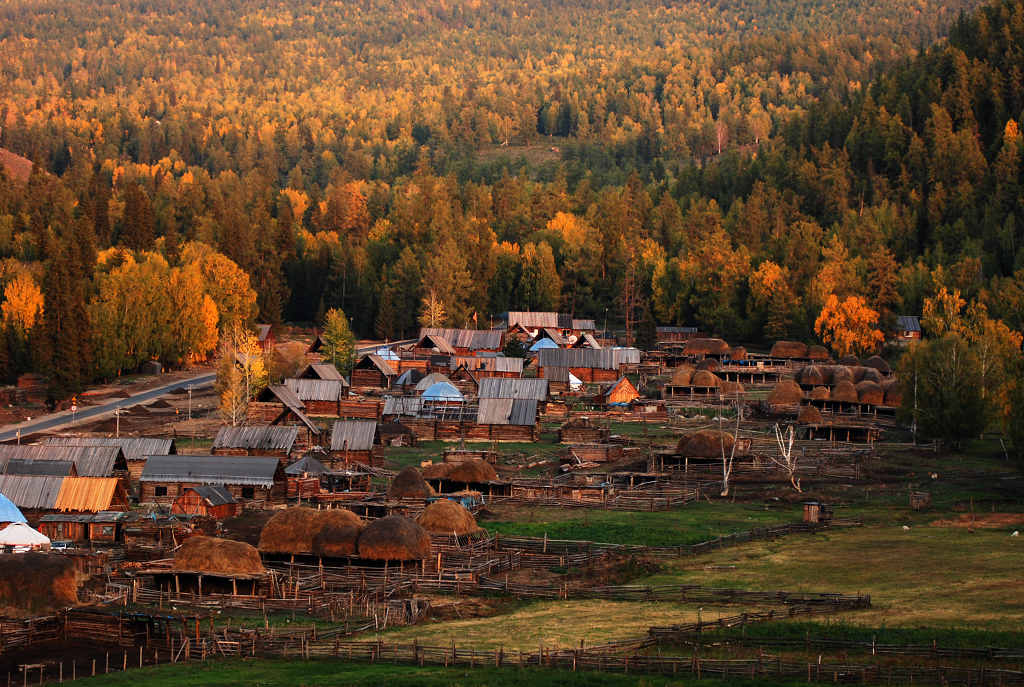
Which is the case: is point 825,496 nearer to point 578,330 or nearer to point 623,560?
point 623,560

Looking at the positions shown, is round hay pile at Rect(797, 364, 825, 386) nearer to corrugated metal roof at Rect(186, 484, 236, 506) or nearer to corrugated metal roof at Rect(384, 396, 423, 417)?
corrugated metal roof at Rect(384, 396, 423, 417)

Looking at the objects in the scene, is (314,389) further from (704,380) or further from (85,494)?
(85,494)

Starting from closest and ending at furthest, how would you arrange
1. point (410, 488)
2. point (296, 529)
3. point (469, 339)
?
point (296, 529), point (410, 488), point (469, 339)

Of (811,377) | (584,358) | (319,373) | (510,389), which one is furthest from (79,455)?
(811,377)

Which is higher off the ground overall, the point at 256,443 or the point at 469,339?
the point at 469,339

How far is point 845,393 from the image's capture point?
300ft

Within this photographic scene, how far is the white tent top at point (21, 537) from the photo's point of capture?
153 ft

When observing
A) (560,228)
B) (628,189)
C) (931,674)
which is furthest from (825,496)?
(628,189)

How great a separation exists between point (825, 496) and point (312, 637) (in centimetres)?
3147

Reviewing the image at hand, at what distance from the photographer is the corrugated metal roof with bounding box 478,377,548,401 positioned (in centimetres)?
8562

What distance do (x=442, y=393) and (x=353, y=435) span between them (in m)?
17.8

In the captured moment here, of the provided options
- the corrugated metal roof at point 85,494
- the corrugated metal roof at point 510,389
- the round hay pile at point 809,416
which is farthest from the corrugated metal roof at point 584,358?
the corrugated metal roof at point 85,494

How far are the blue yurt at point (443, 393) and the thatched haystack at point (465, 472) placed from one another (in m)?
22.7

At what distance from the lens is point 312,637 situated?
3541 cm
